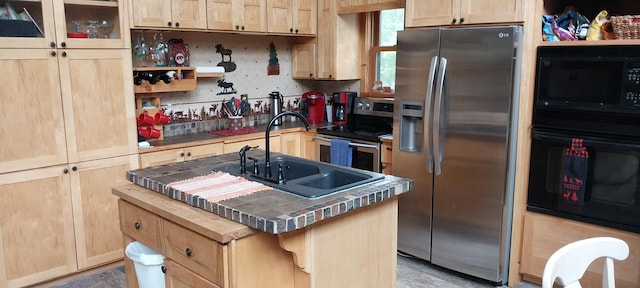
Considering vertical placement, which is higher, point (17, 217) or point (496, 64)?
point (496, 64)

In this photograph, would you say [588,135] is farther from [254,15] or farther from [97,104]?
[97,104]

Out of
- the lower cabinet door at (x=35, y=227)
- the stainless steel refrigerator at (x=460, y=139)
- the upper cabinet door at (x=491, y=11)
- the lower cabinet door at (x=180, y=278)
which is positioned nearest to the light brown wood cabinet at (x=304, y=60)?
the stainless steel refrigerator at (x=460, y=139)

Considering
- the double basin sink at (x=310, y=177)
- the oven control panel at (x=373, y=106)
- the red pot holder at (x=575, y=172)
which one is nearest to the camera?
the double basin sink at (x=310, y=177)

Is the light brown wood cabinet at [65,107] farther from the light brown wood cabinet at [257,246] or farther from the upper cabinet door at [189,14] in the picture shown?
the light brown wood cabinet at [257,246]

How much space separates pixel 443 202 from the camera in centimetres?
331

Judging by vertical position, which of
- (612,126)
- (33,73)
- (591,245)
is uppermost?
(33,73)

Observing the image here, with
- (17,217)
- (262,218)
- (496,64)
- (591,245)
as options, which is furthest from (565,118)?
(17,217)

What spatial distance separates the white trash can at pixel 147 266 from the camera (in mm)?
2230

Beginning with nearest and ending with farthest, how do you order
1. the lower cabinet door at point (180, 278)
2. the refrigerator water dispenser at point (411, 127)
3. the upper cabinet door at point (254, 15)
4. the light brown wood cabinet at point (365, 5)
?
the lower cabinet door at point (180, 278), the refrigerator water dispenser at point (411, 127), the light brown wood cabinet at point (365, 5), the upper cabinet door at point (254, 15)

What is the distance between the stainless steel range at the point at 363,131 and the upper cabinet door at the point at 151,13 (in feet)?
4.96

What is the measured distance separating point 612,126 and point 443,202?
3.58ft

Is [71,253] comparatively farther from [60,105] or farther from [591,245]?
[591,245]

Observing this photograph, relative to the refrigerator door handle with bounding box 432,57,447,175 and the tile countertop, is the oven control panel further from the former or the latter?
the tile countertop

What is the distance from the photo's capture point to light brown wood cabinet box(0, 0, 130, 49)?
2.96 metres
